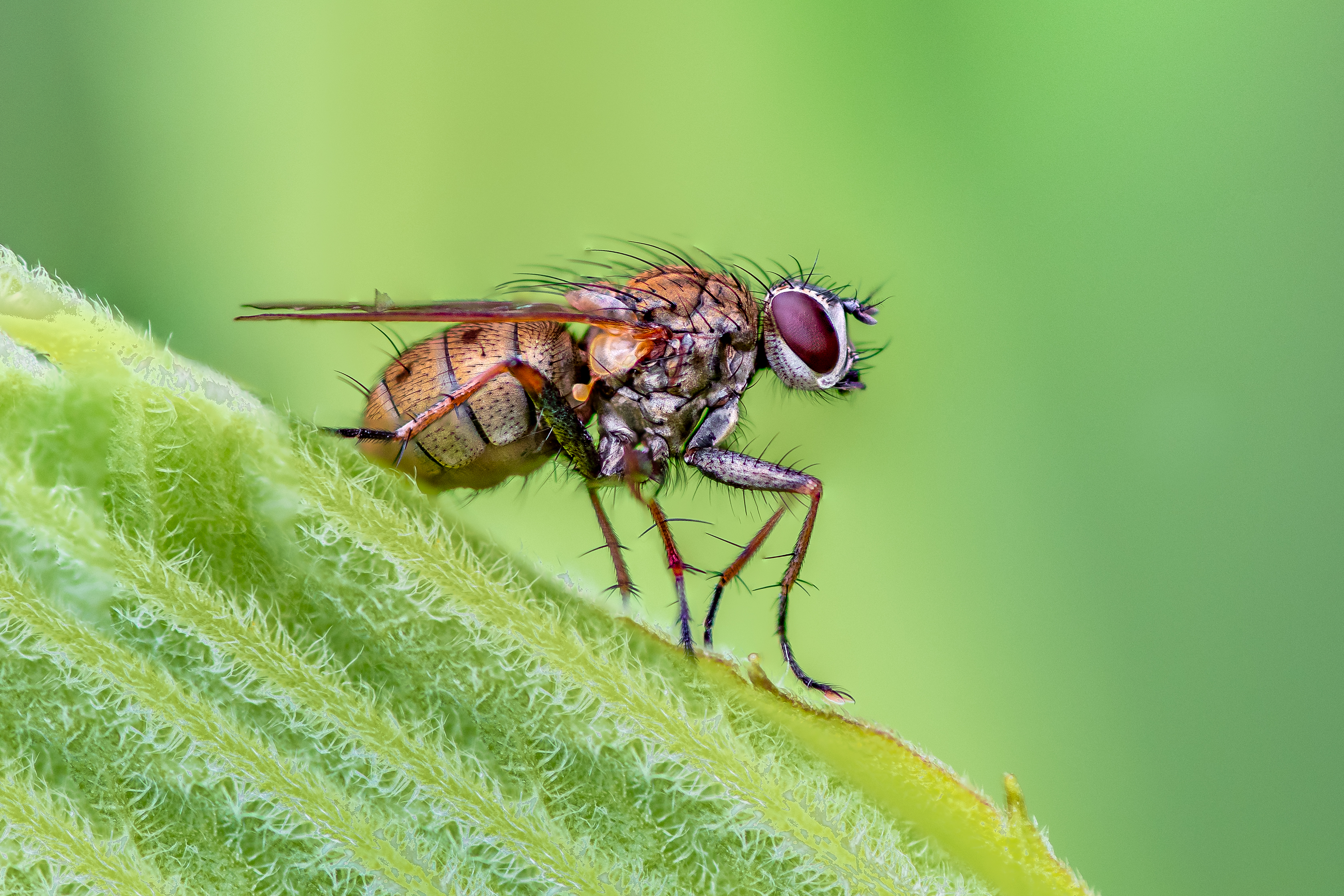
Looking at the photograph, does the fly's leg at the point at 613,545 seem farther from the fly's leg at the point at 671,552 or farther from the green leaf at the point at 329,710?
the green leaf at the point at 329,710

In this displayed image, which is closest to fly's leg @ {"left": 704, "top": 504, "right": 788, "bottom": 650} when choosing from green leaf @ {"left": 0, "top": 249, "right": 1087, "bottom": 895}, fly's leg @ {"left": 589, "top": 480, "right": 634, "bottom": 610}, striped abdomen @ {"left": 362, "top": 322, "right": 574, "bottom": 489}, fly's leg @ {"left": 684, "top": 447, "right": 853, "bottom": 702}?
fly's leg @ {"left": 684, "top": 447, "right": 853, "bottom": 702}

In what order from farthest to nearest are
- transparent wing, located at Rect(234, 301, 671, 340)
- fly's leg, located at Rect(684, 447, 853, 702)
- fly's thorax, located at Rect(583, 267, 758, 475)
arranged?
1. fly's thorax, located at Rect(583, 267, 758, 475)
2. fly's leg, located at Rect(684, 447, 853, 702)
3. transparent wing, located at Rect(234, 301, 671, 340)

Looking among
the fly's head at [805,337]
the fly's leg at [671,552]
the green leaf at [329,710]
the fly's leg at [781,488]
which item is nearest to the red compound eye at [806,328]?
A: the fly's head at [805,337]

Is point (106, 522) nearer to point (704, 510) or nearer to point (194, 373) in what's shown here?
point (194, 373)

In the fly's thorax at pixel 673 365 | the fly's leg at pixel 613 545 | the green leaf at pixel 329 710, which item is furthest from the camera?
the fly's thorax at pixel 673 365

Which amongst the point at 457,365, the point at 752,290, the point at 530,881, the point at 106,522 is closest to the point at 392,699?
the point at 530,881

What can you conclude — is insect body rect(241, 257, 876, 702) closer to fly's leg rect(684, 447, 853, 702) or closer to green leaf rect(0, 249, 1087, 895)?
Result: fly's leg rect(684, 447, 853, 702)
